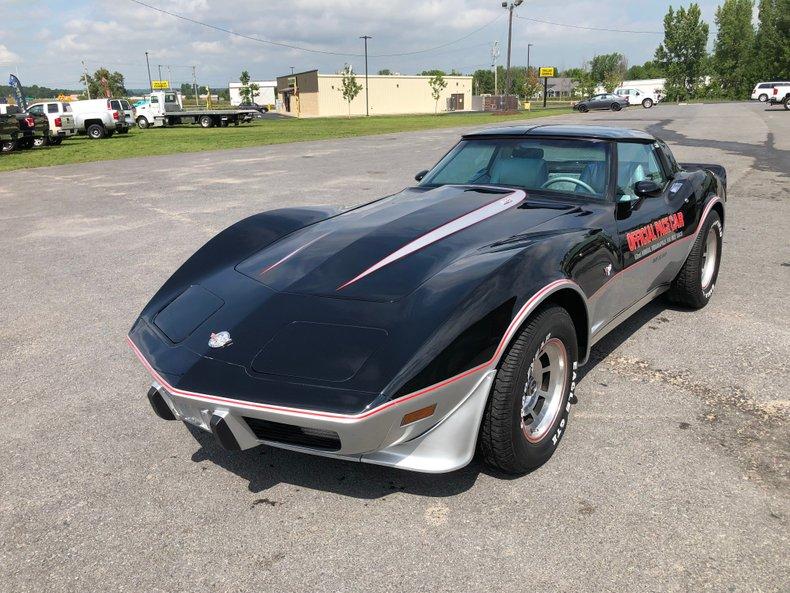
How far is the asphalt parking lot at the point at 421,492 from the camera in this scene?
215 cm

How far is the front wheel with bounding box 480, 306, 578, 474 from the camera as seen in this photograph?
241 centimetres

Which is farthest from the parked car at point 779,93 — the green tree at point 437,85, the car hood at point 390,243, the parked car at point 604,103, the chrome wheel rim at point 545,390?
the chrome wheel rim at point 545,390

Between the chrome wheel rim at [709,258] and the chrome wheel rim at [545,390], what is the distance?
8.27 ft

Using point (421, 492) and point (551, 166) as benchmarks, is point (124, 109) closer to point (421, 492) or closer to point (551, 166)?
point (551, 166)

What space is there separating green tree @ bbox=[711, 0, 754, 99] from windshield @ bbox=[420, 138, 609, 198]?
326ft

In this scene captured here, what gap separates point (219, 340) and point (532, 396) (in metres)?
1.41

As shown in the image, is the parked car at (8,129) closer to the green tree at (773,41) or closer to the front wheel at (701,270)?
the front wheel at (701,270)

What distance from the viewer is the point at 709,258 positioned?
4883 mm

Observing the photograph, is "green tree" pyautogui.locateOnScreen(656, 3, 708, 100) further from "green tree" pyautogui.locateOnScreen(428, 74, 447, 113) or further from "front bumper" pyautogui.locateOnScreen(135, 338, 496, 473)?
"front bumper" pyautogui.locateOnScreen(135, 338, 496, 473)

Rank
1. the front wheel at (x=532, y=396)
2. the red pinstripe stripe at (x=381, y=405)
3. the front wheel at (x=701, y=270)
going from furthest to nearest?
the front wheel at (x=701, y=270)
the front wheel at (x=532, y=396)
the red pinstripe stripe at (x=381, y=405)

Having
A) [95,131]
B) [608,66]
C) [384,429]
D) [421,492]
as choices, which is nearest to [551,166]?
[421,492]

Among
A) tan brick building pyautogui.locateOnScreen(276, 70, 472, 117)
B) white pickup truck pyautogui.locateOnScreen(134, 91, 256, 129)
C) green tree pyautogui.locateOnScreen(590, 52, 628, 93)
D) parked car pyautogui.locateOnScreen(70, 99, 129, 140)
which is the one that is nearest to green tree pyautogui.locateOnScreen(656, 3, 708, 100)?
green tree pyautogui.locateOnScreen(590, 52, 628, 93)

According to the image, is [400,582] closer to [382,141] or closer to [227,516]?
[227,516]

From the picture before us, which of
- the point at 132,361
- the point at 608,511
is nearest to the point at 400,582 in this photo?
the point at 608,511
